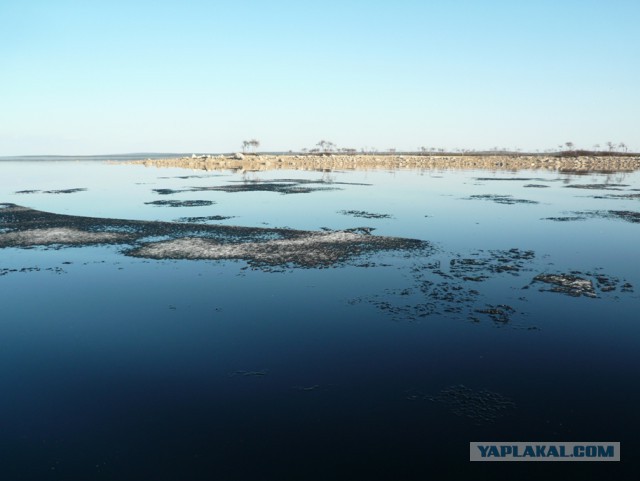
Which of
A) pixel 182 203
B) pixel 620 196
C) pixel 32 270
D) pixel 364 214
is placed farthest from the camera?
pixel 620 196

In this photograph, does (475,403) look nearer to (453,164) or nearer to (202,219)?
(202,219)

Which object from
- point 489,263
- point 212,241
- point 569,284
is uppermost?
point 212,241

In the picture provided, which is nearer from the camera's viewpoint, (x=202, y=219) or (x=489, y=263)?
(x=489, y=263)

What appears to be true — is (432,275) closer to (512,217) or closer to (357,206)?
(512,217)

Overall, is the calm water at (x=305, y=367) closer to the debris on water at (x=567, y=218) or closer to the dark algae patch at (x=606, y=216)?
the debris on water at (x=567, y=218)

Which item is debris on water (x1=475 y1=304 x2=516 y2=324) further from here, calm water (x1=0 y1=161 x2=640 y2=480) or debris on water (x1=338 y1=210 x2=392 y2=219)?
debris on water (x1=338 y1=210 x2=392 y2=219)

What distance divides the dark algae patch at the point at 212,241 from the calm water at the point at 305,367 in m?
1.60

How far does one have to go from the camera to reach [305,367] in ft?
36.2

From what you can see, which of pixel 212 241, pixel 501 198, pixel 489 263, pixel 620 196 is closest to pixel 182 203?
pixel 212 241

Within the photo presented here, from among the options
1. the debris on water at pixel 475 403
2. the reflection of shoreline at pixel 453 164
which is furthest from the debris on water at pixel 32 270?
the reflection of shoreline at pixel 453 164

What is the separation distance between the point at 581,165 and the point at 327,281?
11498 centimetres

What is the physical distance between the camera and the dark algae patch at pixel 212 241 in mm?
22031

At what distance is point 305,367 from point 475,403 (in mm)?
4071

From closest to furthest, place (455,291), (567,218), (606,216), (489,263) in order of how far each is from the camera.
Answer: (455,291) → (489,263) → (567,218) → (606,216)
